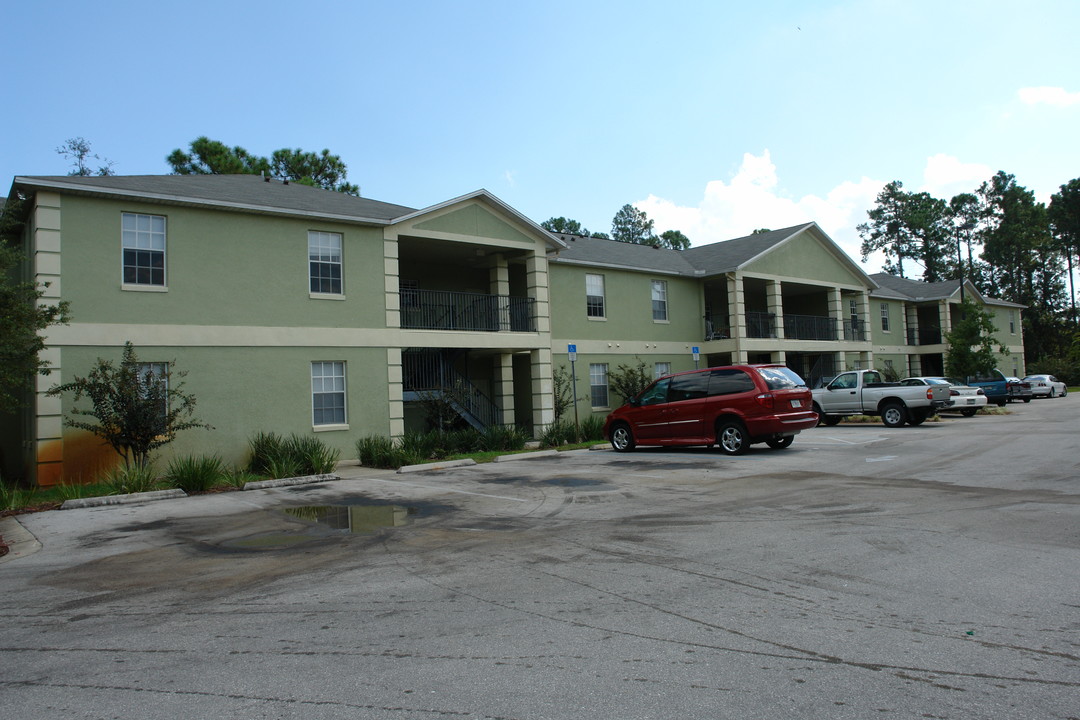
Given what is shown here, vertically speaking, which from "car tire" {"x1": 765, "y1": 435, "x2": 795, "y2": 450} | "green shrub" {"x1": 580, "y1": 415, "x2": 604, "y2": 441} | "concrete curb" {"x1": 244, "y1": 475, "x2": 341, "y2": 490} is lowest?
"concrete curb" {"x1": 244, "y1": 475, "x2": 341, "y2": 490}

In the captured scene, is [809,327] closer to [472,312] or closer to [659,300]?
[659,300]

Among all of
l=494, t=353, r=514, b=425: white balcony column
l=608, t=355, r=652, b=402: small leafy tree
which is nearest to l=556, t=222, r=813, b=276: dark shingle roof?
l=608, t=355, r=652, b=402: small leafy tree

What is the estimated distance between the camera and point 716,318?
30516 mm

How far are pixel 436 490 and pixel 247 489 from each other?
381cm

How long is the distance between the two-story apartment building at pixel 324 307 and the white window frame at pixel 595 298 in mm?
48

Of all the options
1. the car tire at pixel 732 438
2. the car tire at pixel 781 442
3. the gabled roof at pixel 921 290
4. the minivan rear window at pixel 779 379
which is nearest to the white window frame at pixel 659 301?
the car tire at pixel 781 442

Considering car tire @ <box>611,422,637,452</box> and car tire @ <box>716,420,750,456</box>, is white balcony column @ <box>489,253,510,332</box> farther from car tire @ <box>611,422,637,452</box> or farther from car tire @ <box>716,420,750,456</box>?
car tire @ <box>716,420,750,456</box>

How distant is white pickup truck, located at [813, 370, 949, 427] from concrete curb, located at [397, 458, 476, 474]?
41.5 feet

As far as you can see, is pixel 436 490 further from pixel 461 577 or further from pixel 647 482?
pixel 461 577

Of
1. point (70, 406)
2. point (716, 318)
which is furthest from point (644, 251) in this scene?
point (70, 406)

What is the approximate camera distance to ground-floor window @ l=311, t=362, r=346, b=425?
1794 cm

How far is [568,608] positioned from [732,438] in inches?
458

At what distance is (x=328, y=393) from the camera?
18.1 m

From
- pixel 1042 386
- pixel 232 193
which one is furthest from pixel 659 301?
pixel 1042 386
